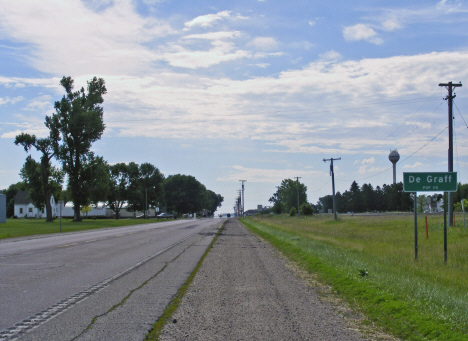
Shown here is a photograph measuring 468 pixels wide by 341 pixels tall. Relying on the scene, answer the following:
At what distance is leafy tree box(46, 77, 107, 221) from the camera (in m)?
65.4

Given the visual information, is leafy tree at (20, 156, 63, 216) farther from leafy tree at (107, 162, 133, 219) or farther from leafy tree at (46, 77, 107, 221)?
leafy tree at (107, 162, 133, 219)

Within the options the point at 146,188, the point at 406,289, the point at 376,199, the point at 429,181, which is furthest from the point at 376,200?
Answer: the point at 406,289

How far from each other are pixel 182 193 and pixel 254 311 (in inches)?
5859

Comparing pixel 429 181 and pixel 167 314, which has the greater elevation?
pixel 429 181

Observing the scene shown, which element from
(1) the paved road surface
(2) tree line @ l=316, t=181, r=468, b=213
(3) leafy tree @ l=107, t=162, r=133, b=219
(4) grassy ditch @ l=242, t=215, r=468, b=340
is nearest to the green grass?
(1) the paved road surface

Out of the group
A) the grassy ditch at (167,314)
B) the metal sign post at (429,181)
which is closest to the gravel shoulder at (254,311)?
the grassy ditch at (167,314)

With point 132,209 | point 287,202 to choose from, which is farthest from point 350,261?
point 287,202

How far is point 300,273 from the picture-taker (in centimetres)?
1268

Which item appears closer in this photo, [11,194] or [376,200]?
[11,194]

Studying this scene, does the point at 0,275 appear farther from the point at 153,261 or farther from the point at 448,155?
the point at 448,155

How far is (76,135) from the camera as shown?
216 feet

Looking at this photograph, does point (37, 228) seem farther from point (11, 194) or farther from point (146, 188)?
point (11, 194)

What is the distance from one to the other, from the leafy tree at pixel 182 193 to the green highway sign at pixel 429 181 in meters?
143

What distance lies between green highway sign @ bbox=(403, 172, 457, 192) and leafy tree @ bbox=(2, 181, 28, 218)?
132m
